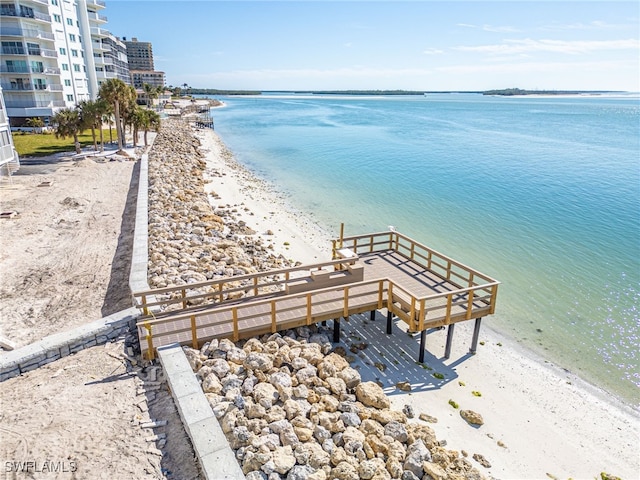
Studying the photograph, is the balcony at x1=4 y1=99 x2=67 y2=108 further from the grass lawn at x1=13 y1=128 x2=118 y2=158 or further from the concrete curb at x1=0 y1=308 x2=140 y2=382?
the concrete curb at x1=0 y1=308 x2=140 y2=382

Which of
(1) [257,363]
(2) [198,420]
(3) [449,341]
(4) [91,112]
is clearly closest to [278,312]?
(1) [257,363]

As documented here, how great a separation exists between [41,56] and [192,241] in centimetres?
4603

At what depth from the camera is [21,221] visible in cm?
1925

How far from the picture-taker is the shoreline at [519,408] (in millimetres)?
8594

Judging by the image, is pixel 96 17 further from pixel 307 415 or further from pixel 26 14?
pixel 307 415

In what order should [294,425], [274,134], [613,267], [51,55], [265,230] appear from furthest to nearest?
[274,134] → [51,55] → [265,230] → [613,267] → [294,425]

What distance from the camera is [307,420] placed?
761cm

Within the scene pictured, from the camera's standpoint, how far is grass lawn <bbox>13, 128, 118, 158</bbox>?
117 feet

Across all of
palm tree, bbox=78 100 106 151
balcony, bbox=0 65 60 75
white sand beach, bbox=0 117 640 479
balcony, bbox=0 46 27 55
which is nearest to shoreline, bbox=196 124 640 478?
white sand beach, bbox=0 117 640 479

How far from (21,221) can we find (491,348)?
67.7 feet

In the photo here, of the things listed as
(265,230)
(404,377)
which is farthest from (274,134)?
(404,377)

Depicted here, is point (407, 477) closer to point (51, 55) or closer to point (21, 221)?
point (21, 221)

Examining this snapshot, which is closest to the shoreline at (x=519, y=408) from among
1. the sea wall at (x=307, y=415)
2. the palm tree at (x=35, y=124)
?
the sea wall at (x=307, y=415)

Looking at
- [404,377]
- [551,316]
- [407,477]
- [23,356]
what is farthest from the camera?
[551,316]
